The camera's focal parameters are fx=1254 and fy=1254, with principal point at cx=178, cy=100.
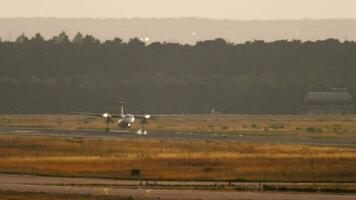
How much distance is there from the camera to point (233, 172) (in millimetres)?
92875

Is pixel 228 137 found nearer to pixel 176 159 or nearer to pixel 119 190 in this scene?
pixel 176 159

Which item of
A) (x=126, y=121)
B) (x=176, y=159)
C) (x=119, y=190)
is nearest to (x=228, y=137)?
(x=126, y=121)

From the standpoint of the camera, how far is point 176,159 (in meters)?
105

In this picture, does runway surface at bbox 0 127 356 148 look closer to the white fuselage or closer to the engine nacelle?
the white fuselage

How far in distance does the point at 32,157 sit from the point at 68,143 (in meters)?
17.6

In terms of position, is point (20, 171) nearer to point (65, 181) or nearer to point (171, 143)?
point (65, 181)

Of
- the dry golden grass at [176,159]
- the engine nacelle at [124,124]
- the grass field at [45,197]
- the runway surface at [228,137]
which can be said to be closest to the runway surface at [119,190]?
the grass field at [45,197]

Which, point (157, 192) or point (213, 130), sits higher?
point (213, 130)

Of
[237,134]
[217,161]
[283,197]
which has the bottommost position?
[283,197]

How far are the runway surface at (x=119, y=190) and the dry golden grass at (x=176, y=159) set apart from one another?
17.7 feet

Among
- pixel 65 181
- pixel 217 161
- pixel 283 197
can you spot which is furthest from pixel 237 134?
pixel 283 197

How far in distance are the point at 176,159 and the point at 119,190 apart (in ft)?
90.4

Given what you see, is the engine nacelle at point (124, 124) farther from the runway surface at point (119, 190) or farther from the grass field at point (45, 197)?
the grass field at point (45, 197)

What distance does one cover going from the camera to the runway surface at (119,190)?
72.9 m
